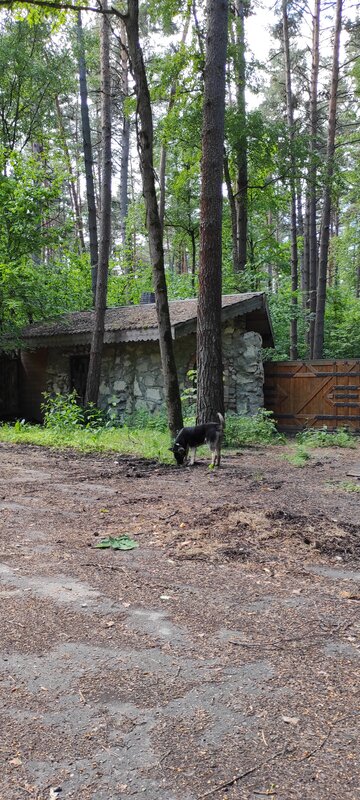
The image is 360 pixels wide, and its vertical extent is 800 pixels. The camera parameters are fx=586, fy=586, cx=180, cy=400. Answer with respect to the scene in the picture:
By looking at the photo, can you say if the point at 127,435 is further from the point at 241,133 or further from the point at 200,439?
the point at 241,133

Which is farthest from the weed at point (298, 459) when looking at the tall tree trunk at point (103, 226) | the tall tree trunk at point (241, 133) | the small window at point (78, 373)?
the tall tree trunk at point (241, 133)

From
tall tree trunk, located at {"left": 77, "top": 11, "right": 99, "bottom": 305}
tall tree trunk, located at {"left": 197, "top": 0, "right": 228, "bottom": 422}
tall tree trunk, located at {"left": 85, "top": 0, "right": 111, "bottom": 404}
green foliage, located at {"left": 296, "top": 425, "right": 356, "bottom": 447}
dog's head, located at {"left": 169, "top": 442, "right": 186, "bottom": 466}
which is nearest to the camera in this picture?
dog's head, located at {"left": 169, "top": 442, "right": 186, "bottom": 466}

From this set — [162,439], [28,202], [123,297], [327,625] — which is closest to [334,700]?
[327,625]

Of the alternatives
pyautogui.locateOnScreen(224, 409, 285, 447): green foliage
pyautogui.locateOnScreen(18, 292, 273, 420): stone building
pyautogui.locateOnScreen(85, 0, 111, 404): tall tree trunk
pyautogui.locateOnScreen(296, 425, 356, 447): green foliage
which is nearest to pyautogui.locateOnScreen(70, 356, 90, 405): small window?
pyautogui.locateOnScreen(18, 292, 273, 420): stone building

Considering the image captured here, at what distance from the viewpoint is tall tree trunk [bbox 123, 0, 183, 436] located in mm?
9844

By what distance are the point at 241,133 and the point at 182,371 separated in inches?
313

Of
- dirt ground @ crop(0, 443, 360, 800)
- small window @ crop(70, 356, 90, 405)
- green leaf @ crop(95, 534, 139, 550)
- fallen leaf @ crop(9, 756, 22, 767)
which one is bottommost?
green leaf @ crop(95, 534, 139, 550)

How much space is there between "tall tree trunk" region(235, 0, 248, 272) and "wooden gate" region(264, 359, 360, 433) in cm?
603

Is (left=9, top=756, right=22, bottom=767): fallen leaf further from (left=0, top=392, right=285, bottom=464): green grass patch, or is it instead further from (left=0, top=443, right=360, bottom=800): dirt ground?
(left=0, top=392, right=285, bottom=464): green grass patch

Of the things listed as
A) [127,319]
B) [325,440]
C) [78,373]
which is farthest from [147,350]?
[325,440]

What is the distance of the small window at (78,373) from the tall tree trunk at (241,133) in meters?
6.93

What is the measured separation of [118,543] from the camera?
496 cm

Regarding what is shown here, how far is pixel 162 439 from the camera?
12.0 meters

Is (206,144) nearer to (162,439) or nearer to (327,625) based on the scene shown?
(162,439)
